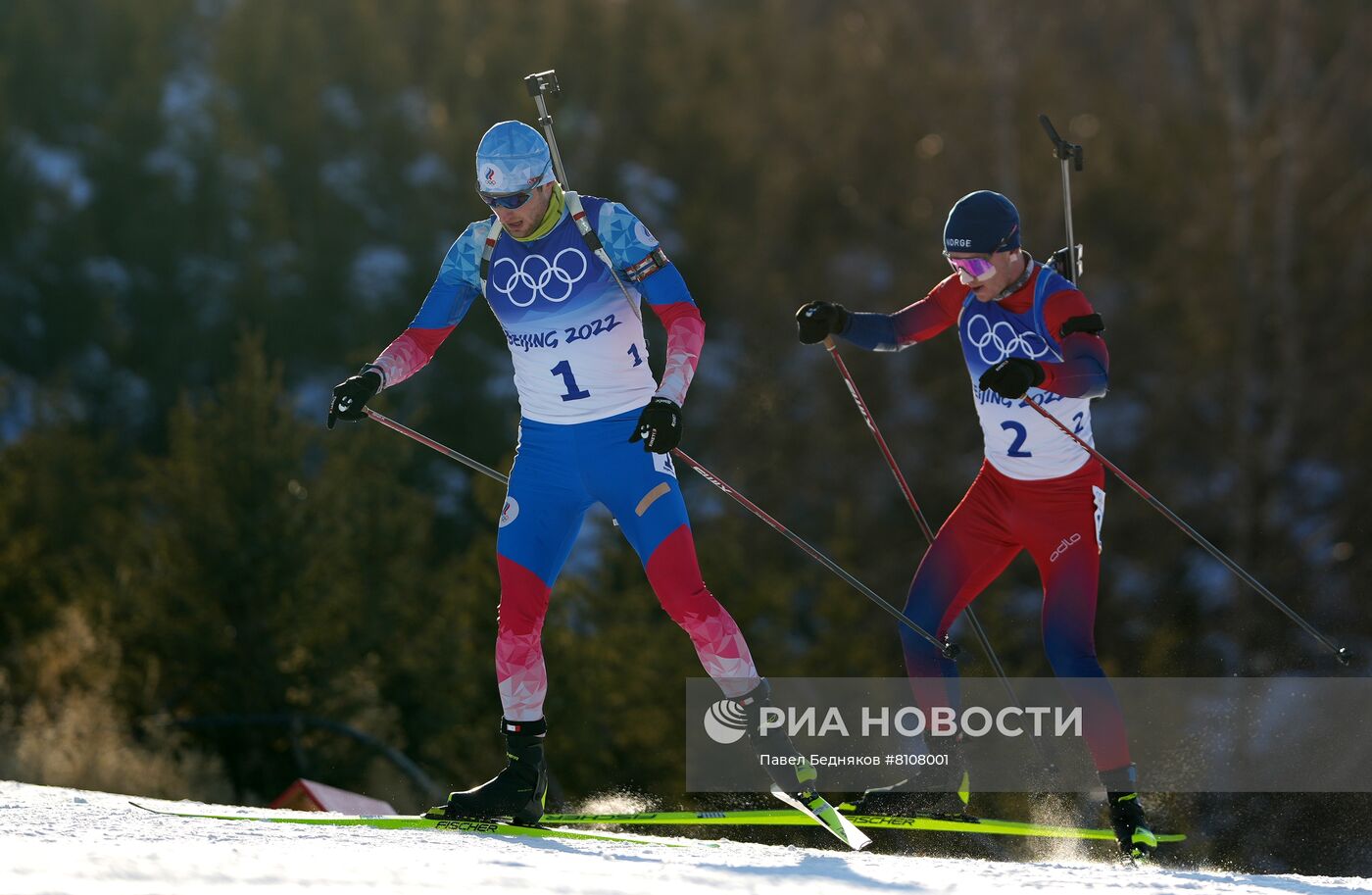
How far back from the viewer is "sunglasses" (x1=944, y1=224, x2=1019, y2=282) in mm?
5629

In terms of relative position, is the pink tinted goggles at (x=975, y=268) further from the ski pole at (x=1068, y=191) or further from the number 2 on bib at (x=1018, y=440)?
the number 2 on bib at (x=1018, y=440)

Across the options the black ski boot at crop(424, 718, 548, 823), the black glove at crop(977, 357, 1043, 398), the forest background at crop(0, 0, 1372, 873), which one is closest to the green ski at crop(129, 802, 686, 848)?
the black ski boot at crop(424, 718, 548, 823)

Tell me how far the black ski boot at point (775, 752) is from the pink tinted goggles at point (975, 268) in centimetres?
161

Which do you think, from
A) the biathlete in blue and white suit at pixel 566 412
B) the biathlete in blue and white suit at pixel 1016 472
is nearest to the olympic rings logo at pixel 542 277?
the biathlete in blue and white suit at pixel 566 412

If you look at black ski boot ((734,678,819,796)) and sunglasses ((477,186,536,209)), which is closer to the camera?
sunglasses ((477,186,536,209))

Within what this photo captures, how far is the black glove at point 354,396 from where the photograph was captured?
17.6ft

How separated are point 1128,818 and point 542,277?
2.75m

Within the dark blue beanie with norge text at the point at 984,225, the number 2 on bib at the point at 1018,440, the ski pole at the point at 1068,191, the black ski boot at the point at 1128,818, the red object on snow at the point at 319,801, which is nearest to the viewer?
the black ski boot at the point at 1128,818

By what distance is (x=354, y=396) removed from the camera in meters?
5.38

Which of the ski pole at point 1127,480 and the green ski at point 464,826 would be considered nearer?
the green ski at point 464,826

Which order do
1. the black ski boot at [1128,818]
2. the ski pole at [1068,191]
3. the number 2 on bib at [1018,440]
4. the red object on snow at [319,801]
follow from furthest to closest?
the red object on snow at [319,801], the ski pole at [1068,191], the number 2 on bib at [1018,440], the black ski boot at [1128,818]

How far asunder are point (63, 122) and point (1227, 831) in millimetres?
25613

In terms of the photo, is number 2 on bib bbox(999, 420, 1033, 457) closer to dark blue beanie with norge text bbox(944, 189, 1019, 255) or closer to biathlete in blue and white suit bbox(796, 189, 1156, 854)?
biathlete in blue and white suit bbox(796, 189, 1156, 854)

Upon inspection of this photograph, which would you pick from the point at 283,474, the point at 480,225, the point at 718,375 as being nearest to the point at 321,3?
the point at 718,375
